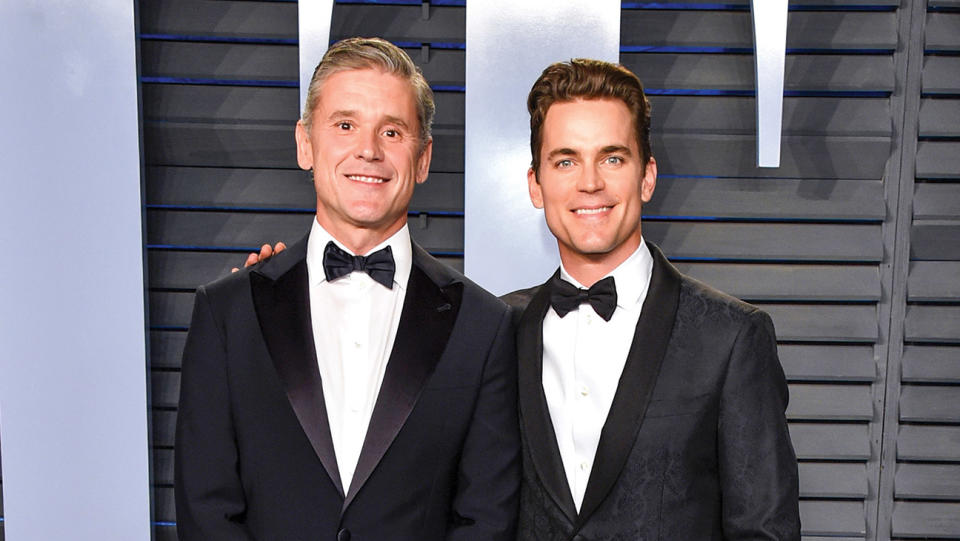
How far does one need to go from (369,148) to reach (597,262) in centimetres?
64

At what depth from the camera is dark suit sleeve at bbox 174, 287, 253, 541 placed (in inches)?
69.2

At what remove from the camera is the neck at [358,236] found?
6.28 feet

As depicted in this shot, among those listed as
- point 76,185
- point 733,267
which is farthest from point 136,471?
point 733,267

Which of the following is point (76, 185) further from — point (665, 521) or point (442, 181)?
point (665, 521)

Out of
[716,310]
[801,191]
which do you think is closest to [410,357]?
[716,310]

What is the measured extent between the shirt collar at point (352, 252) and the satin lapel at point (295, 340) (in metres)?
0.03

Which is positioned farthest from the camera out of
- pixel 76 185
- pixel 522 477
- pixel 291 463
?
pixel 76 185

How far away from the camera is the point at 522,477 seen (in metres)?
1.91

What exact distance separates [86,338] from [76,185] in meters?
0.55

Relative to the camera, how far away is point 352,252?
1.94 metres

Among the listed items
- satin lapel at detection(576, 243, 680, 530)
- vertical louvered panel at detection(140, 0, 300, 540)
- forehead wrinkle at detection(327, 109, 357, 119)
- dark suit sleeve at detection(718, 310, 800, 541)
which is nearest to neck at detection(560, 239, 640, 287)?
satin lapel at detection(576, 243, 680, 530)

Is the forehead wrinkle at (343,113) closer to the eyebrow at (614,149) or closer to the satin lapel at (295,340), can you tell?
the satin lapel at (295,340)

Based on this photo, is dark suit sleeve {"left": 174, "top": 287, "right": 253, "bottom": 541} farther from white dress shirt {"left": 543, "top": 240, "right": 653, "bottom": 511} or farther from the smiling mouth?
the smiling mouth

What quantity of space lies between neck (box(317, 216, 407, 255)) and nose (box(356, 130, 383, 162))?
0.18 metres
